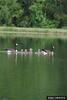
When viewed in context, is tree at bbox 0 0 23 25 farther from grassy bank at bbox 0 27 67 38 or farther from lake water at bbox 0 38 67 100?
lake water at bbox 0 38 67 100

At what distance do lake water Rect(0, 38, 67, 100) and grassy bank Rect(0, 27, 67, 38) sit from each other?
27.4 metres

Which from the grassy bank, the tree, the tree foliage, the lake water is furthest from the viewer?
the tree foliage

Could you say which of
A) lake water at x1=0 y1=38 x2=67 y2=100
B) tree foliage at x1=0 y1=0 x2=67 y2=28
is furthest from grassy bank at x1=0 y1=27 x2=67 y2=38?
lake water at x1=0 y1=38 x2=67 y2=100

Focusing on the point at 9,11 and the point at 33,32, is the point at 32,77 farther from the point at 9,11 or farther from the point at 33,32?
the point at 9,11

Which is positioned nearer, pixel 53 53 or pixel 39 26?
pixel 53 53

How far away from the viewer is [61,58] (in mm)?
39656

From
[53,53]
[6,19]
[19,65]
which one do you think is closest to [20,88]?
[19,65]

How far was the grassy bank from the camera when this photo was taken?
68.6 m

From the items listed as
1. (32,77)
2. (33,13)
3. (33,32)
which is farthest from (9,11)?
(32,77)

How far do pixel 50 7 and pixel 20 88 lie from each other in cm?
5604

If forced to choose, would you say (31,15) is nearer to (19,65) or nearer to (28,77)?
(19,65)

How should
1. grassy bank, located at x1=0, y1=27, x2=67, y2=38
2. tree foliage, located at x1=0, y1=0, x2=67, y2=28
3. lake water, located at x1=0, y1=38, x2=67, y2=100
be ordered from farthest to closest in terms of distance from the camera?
tree foliage, located at x1=0, y1=0, x2=67, y2=28, grassy bank, located at x1=0, y1=27, x2=67, y2=38, lake water, located at x1=0, y1=38, x2=67, y2=100

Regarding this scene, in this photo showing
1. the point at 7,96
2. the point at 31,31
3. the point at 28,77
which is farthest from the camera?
the point at 31,31

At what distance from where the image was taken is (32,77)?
94.0 feet
